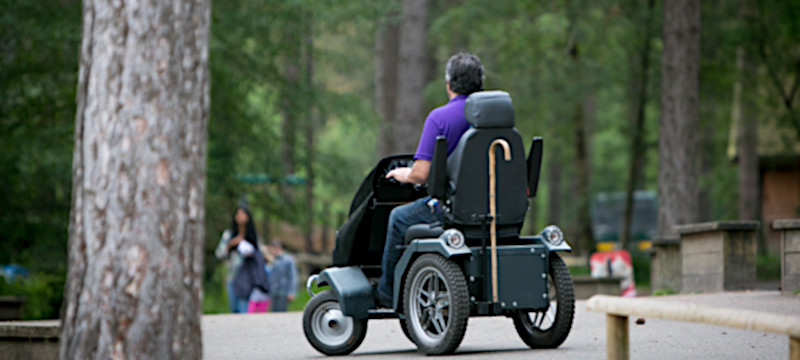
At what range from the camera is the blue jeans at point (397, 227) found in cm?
733

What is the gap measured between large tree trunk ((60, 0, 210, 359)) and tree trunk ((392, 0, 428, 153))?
1649cm

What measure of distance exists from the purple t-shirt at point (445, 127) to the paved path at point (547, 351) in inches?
52.1

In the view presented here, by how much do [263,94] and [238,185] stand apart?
191cm

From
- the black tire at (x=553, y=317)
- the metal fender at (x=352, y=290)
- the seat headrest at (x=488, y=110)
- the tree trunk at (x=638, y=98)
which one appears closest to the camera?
the seat headrest at (x=488, y=110)

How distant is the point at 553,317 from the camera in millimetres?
7418

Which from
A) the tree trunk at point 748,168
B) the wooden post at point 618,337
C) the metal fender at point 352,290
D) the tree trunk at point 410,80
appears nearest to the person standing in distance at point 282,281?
the tree trunk at point 410,80

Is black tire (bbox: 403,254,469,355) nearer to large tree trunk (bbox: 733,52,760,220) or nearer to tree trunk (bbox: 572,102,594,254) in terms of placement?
tree trunk (bbox: 572,102,594,254)

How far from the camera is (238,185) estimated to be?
1916 cm

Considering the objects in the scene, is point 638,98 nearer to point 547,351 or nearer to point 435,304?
point 547,351

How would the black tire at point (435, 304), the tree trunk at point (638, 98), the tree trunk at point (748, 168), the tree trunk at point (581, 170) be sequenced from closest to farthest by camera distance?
the black tire at point (435, 304) → the tree trunk at point (638, 98) → the tree trunk at point (581, 170) → the tree trunk at point (748, 168)

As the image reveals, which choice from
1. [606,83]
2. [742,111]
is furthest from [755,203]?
[606,83]

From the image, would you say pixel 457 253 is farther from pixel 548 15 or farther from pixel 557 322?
pixel 548 15

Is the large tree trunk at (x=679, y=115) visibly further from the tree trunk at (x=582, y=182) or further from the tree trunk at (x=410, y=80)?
the tree trunk at (x=582, y=182)

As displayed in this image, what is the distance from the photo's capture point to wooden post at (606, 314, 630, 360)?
205 inches
